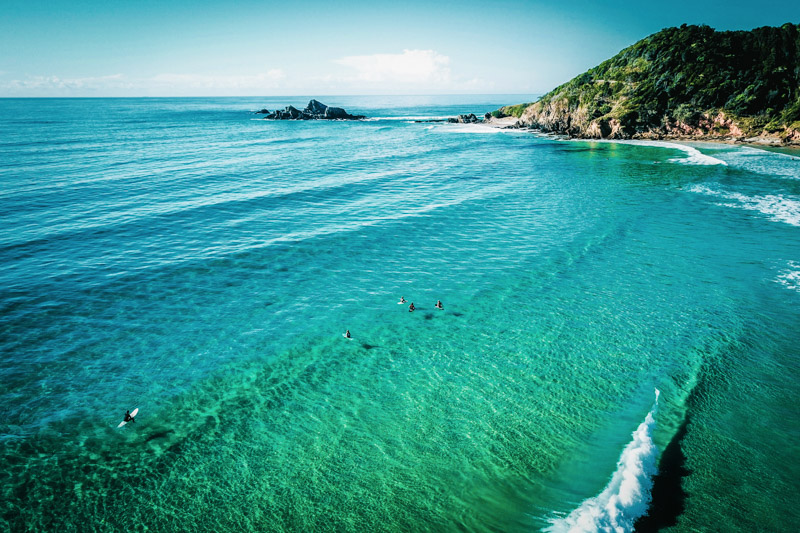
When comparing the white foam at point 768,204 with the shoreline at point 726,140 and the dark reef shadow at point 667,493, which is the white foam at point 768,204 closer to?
the shoreline at point 726,140

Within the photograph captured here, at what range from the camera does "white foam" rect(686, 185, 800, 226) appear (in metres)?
43.2

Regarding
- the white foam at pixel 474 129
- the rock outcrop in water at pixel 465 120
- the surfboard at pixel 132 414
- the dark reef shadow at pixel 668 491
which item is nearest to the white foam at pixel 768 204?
the dark reef shadow at pixel 668 491

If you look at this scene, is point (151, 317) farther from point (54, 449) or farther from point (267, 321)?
point (54, 449)

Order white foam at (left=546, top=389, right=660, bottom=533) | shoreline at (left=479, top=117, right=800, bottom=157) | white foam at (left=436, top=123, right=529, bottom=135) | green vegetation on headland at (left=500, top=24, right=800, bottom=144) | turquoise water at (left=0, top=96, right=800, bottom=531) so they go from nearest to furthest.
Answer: white foam at (left=546, top=389, right=660, bottom=533), turquoise water at (left=0, top=96, right=800, bottom=531), shoreline at (left=479, top=117, right=800, bottom=157), green vegetation on headland at (left=500, top=24, right=800, bottom=144), white foam at (left=436, top=123, right=529, bottom=135)

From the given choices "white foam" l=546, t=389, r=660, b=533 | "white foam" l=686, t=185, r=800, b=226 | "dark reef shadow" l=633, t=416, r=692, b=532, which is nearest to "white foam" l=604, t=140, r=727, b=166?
"white foam" l=686, t=185, r=800, b=226

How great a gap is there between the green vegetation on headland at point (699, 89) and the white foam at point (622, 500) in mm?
103029

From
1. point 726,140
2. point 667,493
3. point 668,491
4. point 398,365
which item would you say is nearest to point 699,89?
point 726,140

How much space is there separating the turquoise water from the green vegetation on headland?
2305 inches

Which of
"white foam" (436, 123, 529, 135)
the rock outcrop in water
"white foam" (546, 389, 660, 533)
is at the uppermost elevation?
the rock outcrop in water

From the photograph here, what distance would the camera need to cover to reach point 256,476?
1555 centimetres

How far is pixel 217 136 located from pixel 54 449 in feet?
393

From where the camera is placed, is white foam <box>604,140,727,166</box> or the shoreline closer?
white foam <box>604,140,727,166</box>

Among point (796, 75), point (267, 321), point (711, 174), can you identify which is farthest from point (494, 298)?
point (796, 75)

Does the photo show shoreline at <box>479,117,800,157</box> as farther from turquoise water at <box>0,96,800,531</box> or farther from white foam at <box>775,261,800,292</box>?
white foam at <box>775,261,800,292</box>
